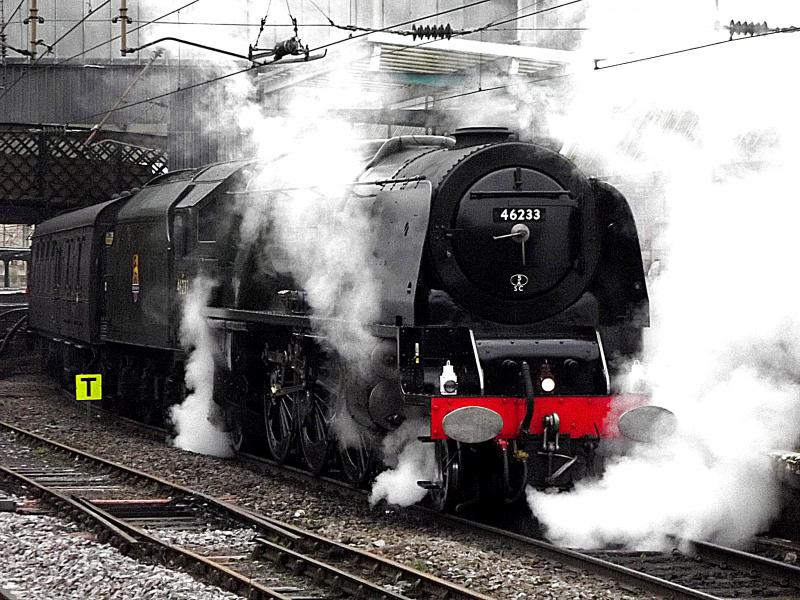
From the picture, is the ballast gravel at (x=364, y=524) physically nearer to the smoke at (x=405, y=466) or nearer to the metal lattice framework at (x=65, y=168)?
the smoke at (x=405, y=466)

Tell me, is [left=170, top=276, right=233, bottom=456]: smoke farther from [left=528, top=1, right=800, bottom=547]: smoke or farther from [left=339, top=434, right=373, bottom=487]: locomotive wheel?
[left=528, top=1, right=800, bottom=547]: smoke

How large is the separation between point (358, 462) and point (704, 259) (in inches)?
114

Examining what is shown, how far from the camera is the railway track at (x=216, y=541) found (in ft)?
20.8

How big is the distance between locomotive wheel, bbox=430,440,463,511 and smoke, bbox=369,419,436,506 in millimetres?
182

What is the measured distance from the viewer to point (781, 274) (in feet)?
30.0

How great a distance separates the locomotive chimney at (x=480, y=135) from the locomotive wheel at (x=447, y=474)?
1.99m

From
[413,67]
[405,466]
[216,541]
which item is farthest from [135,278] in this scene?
[216,541]

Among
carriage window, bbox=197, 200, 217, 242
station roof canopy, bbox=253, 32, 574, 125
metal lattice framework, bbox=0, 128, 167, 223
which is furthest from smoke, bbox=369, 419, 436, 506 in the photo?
Result: metal lattice framework, bbox=0, 128, 167, 223

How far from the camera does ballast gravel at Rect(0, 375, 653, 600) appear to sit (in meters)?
6.48

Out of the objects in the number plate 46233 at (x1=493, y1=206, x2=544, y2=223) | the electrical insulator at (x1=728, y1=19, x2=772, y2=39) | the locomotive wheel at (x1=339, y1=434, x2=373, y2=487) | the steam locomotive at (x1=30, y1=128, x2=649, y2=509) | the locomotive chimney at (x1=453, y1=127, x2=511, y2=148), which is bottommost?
the locomotive wheel at (x1=339, y1=434, x2=373, y2=487)

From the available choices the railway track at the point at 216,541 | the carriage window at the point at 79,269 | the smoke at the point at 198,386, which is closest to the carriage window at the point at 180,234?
the smoke at the point at 198,386

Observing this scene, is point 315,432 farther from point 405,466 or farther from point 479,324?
point 479,324

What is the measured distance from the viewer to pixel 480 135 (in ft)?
27.9

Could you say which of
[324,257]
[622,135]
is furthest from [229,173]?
[622,135]
